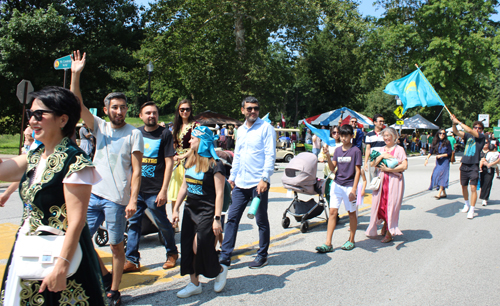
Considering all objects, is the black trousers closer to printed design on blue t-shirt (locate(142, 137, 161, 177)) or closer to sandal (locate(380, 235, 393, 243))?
sandal (locate(380, 235, 393, 243))

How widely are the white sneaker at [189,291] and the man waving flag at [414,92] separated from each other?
17.9 ft

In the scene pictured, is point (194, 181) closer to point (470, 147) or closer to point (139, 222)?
point (139, 222)

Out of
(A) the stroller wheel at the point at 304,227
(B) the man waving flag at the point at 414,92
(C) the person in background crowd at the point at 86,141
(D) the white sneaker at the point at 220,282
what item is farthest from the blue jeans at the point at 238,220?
(C) the person in background crowd at the point at 86,141

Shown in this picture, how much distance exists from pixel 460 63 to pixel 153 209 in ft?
115

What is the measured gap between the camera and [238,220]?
15.3 feet

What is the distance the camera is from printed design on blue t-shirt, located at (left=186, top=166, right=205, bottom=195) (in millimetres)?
4000

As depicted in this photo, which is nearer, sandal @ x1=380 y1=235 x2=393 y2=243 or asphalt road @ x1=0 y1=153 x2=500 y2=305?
asphalt road @ x1=0 y1=153 x2=500 y2=305

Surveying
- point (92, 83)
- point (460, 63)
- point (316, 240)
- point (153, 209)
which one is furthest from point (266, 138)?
point (460, 63)

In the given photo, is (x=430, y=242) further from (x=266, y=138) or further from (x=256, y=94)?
(x=256, y=94)

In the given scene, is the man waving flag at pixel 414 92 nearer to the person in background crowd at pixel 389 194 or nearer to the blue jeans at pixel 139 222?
the person in background crowd at pixel 389 194

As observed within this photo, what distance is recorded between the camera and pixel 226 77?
29.3 meters

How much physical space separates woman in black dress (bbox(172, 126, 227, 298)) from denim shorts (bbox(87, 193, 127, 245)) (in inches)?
23.4

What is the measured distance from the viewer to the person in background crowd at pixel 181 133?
5.73 meters

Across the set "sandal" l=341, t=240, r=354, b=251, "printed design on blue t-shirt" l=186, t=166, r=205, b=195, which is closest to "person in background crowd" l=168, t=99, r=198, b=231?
"printed design on blue t-shirt" l=186, t=166, r=205, b=195
